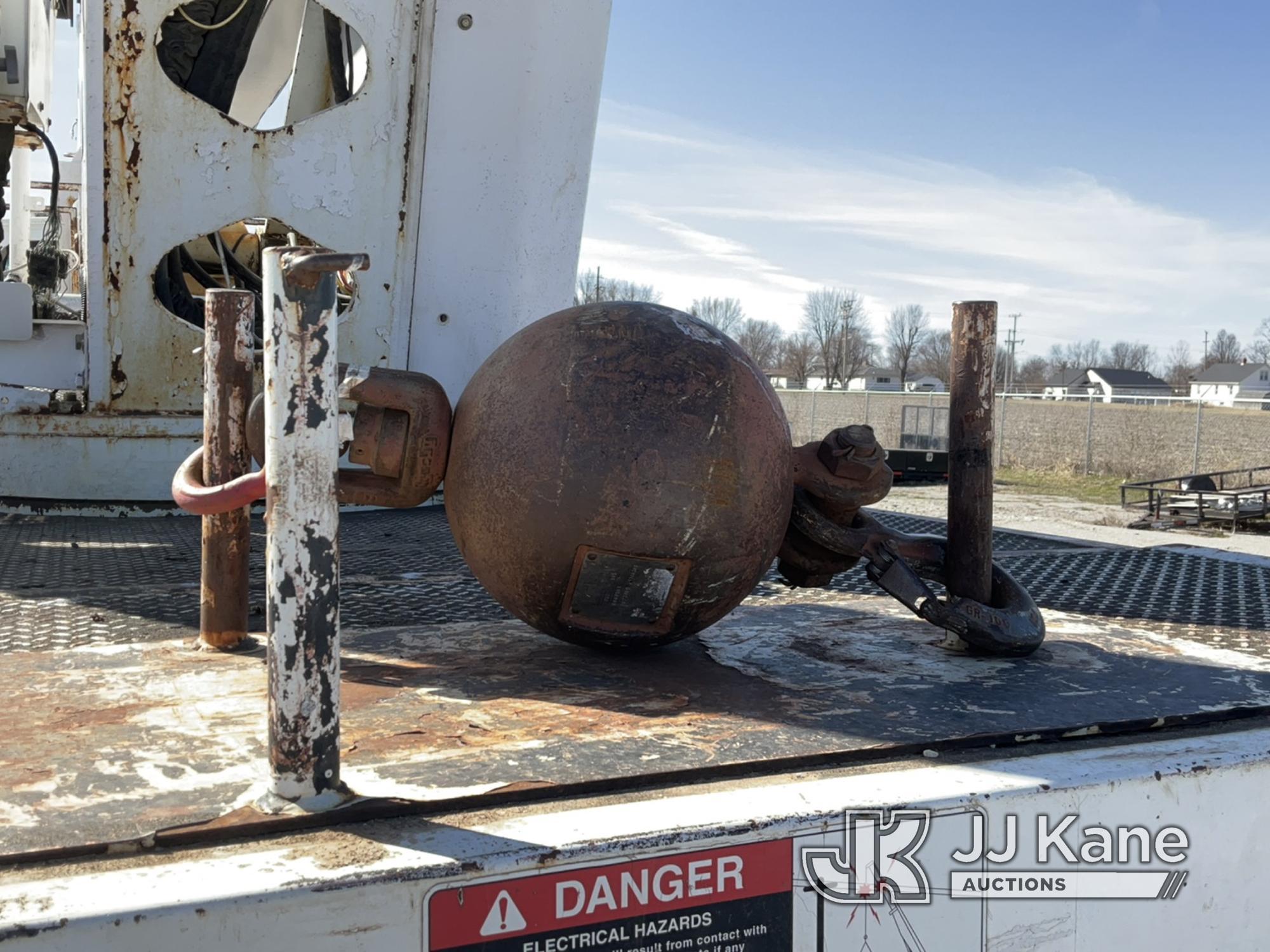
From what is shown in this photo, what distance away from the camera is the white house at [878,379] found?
9681 cm

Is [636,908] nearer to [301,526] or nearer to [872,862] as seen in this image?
[872,862]

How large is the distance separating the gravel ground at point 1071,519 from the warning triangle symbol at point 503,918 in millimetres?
7942

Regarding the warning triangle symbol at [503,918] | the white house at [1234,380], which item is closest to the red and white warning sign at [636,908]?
the warning triangle symbol at [503,918]

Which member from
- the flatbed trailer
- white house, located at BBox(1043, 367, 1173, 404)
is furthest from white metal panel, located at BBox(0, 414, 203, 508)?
white house, located at BBox(1043, 367, 1173, 404)

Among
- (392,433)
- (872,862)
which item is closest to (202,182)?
(392,433)

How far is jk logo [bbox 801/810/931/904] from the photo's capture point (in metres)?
1.92

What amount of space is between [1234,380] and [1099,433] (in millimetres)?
70400

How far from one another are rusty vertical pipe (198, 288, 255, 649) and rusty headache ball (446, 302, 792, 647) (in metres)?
0.59

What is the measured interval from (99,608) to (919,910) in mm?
2558

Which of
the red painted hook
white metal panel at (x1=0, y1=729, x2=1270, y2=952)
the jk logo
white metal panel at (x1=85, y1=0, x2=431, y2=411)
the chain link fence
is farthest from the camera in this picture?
the chain link fence

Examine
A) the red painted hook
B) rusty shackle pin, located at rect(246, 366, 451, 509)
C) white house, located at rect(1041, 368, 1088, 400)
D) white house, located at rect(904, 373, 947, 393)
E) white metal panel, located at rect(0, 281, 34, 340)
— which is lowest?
the red painted hook

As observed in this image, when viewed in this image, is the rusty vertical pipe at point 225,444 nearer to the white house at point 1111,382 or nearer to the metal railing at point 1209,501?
the metal railing at point 1209,501

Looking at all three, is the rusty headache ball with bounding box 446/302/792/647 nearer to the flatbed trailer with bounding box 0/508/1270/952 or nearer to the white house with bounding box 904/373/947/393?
the flatbed trailer with bounding box 0/508/1270/952

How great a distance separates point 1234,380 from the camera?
9044 cm
